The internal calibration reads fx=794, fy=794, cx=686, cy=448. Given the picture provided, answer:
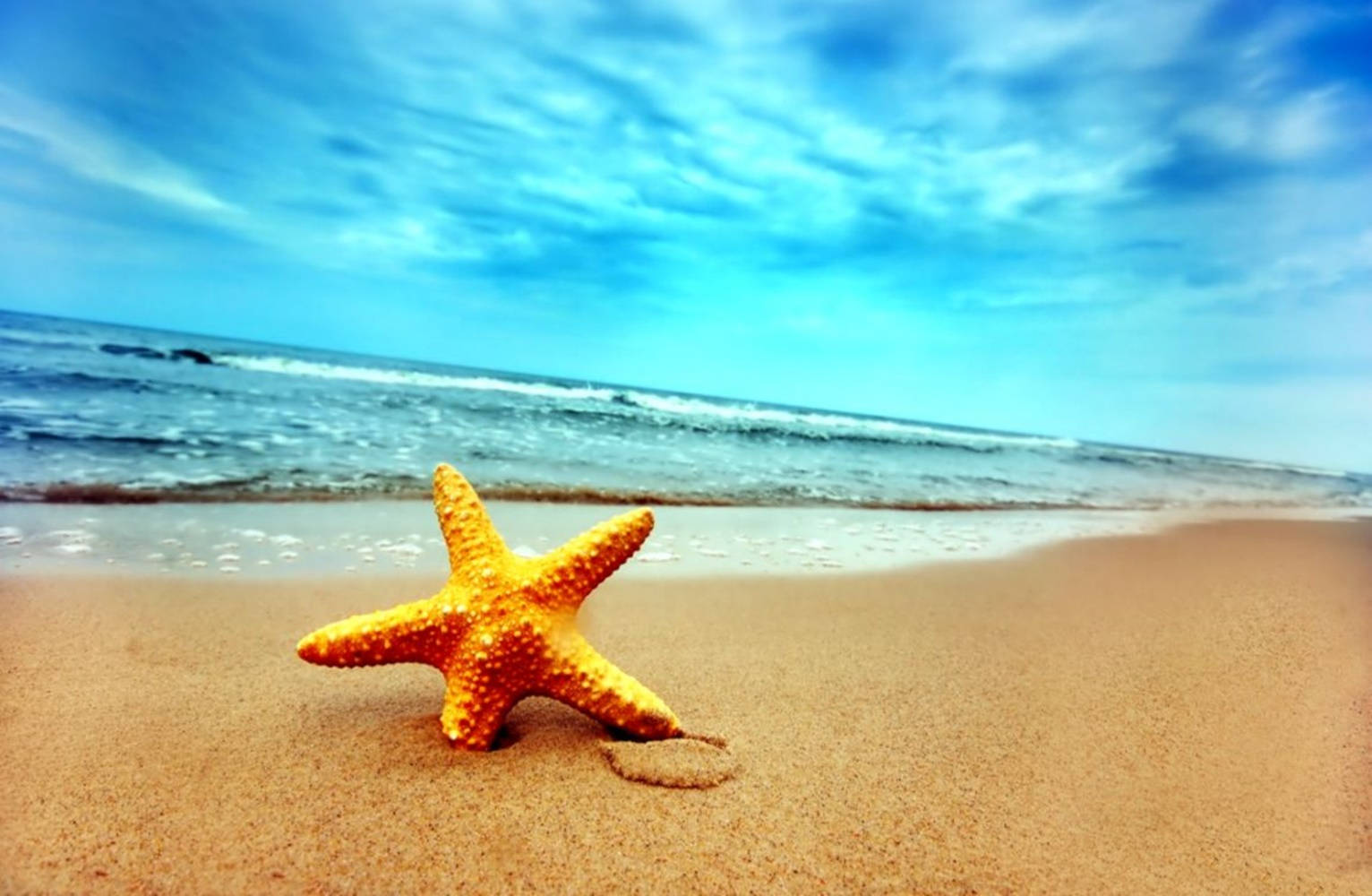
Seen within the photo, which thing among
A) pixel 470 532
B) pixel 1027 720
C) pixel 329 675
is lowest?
pixel 329 675

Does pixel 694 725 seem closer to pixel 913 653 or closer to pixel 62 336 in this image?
pixel 913 653

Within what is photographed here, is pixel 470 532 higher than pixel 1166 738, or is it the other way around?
pixel 470 532

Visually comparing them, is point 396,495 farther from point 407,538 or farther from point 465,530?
point 465,530

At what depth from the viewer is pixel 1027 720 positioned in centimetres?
282

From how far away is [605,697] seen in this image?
2.32 meters

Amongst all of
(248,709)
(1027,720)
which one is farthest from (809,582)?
(248,709)

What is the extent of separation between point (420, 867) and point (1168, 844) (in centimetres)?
184

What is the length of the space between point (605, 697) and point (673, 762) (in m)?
0.27

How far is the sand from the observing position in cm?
177

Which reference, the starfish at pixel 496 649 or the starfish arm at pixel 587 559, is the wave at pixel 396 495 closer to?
the starfish at pixel 496 649

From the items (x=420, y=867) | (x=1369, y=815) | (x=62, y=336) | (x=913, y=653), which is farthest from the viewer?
(x=62, y=336)

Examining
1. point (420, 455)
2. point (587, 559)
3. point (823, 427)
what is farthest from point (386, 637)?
point (823, 427)

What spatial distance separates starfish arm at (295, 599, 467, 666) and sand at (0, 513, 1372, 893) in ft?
0.77

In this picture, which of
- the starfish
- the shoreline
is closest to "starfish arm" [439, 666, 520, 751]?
the starfish
